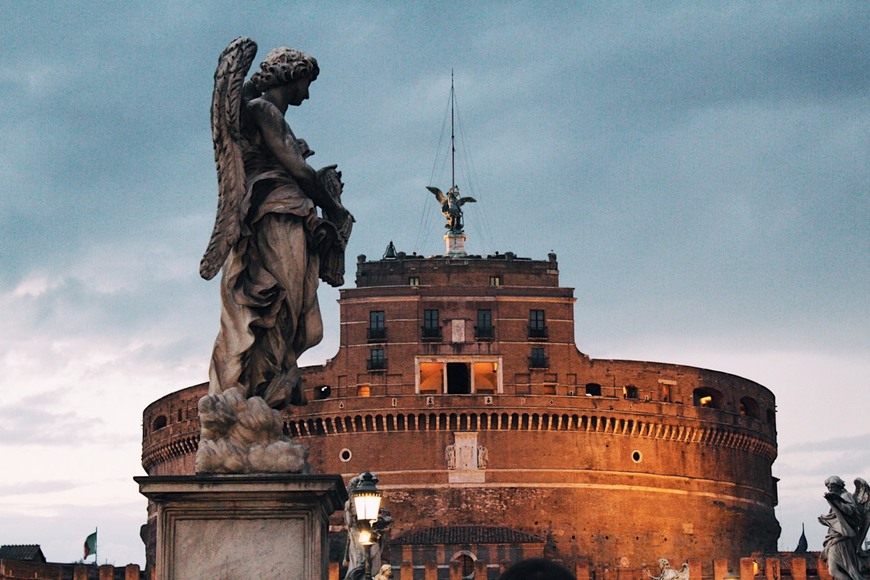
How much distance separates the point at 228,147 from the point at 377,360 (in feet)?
249

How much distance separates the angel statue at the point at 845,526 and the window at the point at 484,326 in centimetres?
6695

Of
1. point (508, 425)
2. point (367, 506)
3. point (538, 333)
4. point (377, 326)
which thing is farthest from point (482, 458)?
point (367, 506)

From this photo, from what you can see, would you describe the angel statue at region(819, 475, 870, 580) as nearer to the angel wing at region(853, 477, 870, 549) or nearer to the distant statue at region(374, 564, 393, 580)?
the angel wing at region(853, 477, 870, 549)

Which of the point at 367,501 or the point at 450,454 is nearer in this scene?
the point at 367,501

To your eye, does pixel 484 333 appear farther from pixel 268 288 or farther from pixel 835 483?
pixel 268 288

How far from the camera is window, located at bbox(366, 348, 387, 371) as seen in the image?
84250 millimetres

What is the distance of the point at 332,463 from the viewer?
84.4 meters

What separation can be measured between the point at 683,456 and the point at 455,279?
14.3 m

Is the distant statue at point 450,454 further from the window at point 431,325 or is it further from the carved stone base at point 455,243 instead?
the carved stone base at point 455,243

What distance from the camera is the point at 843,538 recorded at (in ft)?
57.0

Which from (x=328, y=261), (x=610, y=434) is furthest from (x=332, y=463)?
(x=328, y=261)

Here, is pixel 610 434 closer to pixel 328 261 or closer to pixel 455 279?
pixel 455 279

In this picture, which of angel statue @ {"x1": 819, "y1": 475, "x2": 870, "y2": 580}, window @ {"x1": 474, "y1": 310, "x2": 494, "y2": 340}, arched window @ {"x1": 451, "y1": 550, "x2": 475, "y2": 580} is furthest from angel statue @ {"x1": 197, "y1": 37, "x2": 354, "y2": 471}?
window @ {"x1": 474, "y1": 310, "x2": 494, "y2": 340}

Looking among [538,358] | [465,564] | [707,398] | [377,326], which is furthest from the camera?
[707,398]
